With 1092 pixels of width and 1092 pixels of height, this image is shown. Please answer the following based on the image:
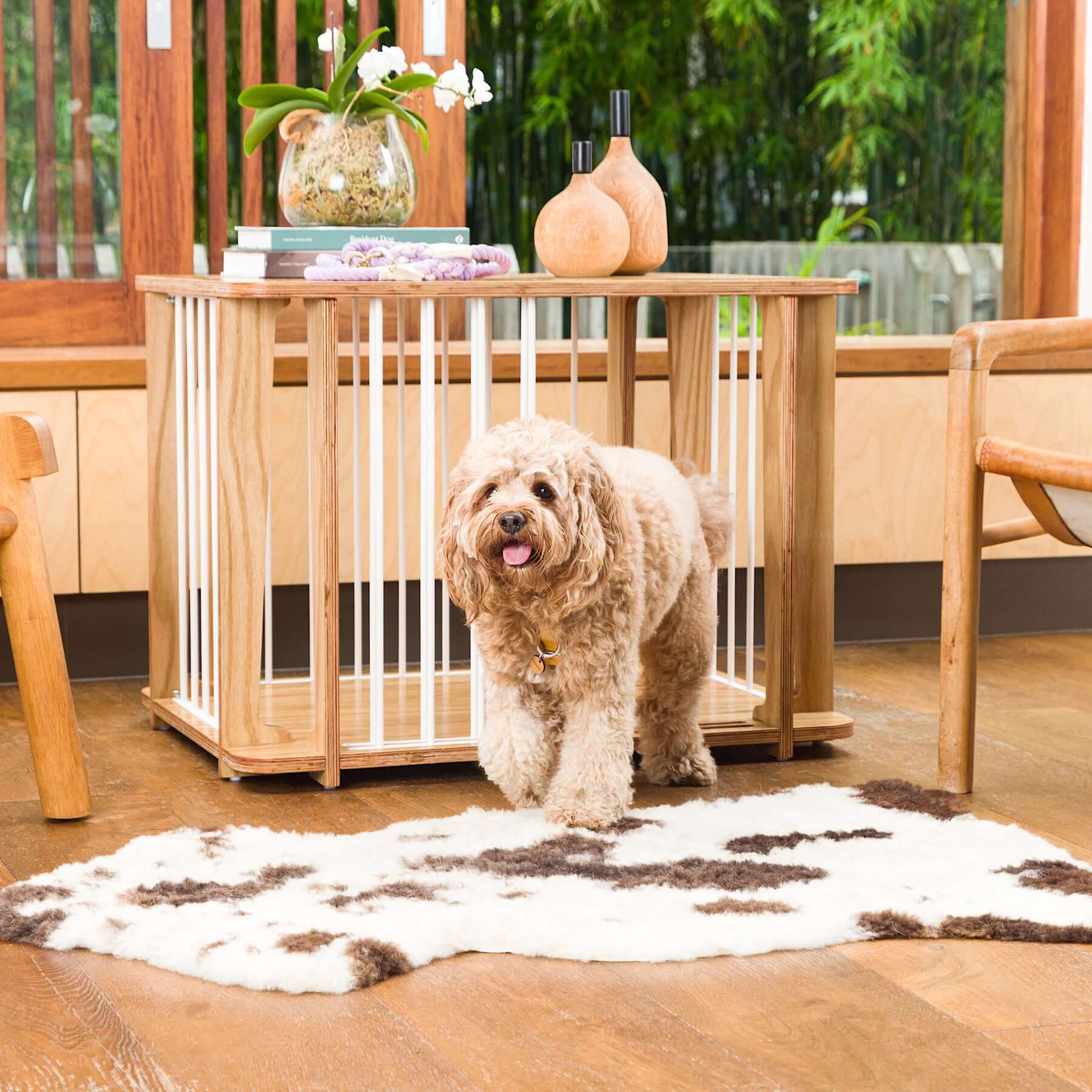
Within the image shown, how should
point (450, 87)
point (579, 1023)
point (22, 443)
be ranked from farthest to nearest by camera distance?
1. point (450, 87)
2. point (22, 443)
3. point (579, 1023)

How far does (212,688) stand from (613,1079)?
1778mm

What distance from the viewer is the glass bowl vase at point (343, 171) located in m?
2.87

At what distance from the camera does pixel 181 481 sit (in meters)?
3.10

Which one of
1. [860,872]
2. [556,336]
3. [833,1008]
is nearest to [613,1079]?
[833,1008]

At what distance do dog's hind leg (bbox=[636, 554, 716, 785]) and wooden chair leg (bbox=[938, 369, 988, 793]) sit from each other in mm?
375

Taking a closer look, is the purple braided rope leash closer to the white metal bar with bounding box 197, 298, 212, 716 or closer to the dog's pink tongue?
the white metal bar with bounding box 197, 298, 212, 716

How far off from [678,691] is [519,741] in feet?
1.18

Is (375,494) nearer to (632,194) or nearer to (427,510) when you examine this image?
Result: (427,510)

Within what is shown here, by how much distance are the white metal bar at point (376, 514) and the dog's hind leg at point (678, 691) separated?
426mm

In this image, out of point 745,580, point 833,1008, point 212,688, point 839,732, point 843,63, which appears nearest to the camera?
point 833,1008

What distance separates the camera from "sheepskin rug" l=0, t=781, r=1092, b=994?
6.66 feet

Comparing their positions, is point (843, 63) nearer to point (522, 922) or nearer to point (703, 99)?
point (703, 99)

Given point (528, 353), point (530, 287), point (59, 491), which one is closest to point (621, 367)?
Answer: point (528, 353)

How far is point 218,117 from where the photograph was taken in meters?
3.83
